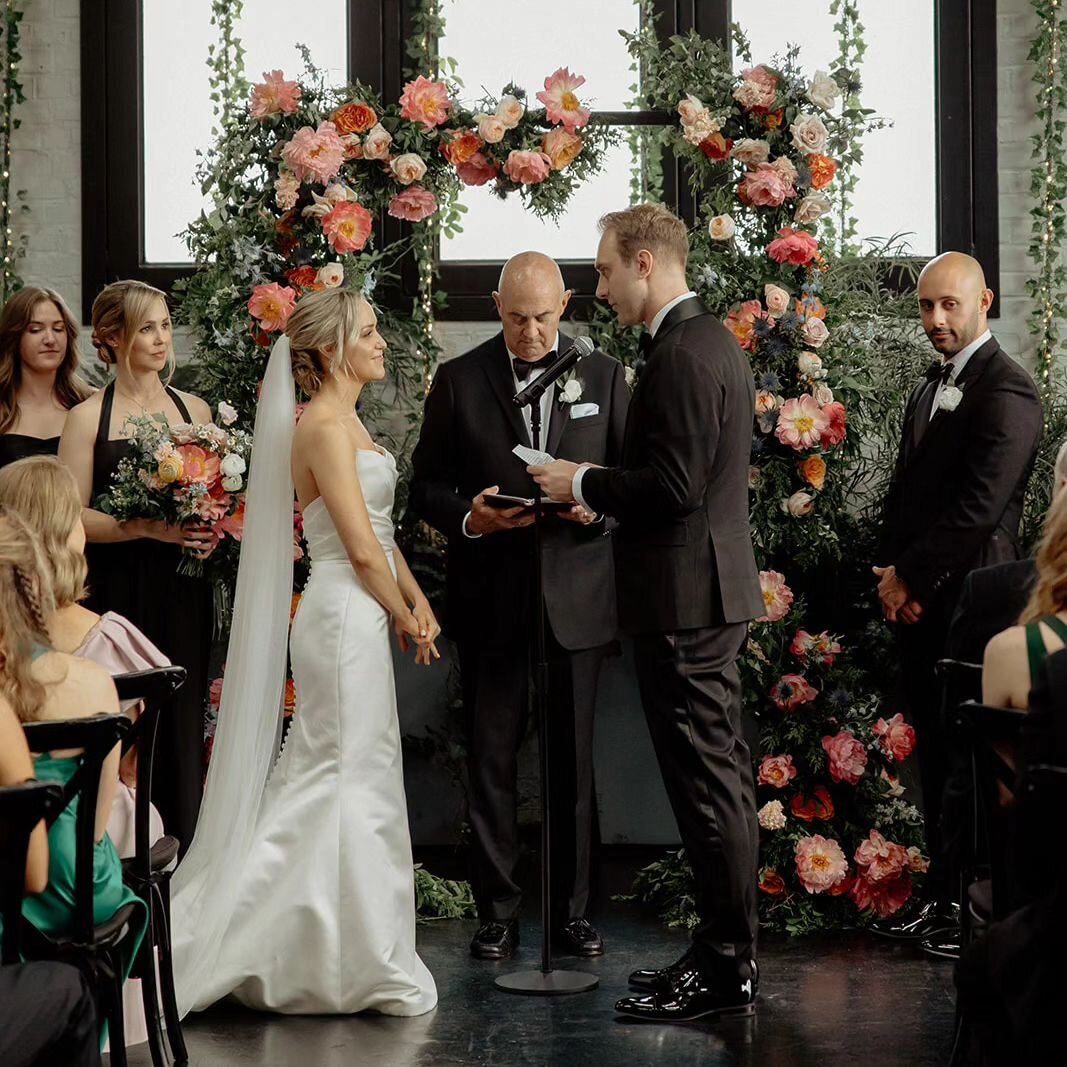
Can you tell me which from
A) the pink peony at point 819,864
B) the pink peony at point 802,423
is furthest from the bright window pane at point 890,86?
the pink peony at point 819,864

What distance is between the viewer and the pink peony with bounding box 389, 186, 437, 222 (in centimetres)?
534

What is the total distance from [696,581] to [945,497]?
126 centimetres

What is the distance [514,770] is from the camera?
15.6 ft

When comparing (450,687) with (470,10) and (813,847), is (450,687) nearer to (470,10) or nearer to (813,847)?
(813,847)

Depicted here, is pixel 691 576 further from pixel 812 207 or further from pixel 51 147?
pixel 51 147

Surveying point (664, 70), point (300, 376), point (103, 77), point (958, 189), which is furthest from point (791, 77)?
point (103, 77)

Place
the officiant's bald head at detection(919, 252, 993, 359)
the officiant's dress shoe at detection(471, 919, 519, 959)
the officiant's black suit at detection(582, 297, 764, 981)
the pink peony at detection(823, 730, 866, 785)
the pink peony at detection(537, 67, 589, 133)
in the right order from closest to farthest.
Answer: the officiant's black suit at detection(582, 297, 764, 981), the officiant's dress shoe at detection(471, 919, 519, 959), the officiant's bald head at detection(919, 252, 993, 359), the pink peony at detection(823, 730, 866, 785), the pink peony at detection(537, 67, 589, 133)

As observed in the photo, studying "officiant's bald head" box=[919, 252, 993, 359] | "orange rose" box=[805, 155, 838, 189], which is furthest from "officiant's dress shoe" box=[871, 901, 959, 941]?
Answer: "orange rose" box=[805, 155, 838, 189]

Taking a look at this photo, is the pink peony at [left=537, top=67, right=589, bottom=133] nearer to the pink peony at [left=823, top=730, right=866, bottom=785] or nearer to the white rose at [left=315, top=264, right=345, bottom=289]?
the white rose at [left=315, top=264, right=345, bottom=289]

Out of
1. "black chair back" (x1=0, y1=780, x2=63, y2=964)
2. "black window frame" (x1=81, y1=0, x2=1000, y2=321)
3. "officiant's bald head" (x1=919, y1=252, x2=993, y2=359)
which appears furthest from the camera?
"black window frame" (x1=81, y1=0, x2=1000, y2=321)

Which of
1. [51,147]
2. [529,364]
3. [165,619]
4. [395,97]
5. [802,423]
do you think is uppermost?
[395,97]

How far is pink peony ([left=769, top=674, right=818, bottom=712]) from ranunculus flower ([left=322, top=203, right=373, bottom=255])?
6.45 feet

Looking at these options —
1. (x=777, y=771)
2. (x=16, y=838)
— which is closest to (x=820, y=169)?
(x=777, y=771)

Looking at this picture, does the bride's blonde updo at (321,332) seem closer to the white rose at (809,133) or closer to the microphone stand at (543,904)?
the microphone stand at (543,904)
